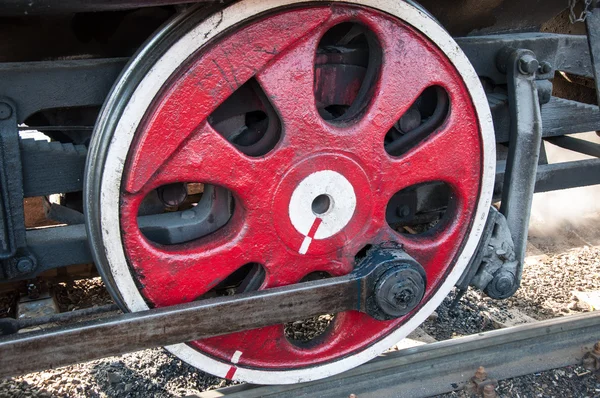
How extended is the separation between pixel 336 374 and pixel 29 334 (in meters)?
1.10

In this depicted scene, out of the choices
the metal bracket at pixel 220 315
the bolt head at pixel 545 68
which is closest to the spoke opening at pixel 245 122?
the metal bracket at pixel 220 315

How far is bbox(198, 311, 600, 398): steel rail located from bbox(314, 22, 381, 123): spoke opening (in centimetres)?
97

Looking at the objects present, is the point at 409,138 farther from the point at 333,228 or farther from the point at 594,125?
the point at 594,125

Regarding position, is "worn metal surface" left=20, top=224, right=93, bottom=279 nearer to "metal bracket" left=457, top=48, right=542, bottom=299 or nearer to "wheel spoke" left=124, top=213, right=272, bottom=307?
"wheel spoke" left=124, top=213, right=272, bottom=307

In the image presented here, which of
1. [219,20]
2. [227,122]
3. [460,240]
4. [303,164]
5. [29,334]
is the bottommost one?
[29,334]

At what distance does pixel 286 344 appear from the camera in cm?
223

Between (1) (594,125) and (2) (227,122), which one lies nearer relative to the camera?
(2) (227,122)

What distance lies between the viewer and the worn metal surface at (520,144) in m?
2.37

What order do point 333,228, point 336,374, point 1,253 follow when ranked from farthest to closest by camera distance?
point 336,374 → point 333,228 → point 1,253

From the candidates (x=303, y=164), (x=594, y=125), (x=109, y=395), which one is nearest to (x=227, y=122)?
(x=303, y=164)

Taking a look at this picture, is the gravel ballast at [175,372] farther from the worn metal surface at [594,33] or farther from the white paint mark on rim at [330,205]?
the worn metal surface at [594,33]

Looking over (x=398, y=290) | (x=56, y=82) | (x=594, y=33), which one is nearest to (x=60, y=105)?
(x=56, y=82)

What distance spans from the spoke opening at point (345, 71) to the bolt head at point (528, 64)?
59 cm

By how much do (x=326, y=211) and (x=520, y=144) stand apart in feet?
2.79
